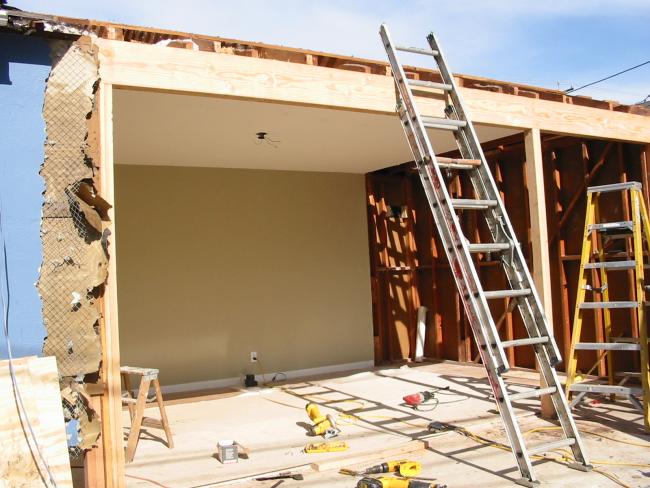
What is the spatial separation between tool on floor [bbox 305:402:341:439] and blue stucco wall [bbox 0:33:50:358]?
8.68ft

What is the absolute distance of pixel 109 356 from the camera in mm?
3449

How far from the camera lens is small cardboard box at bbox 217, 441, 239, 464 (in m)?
4.57

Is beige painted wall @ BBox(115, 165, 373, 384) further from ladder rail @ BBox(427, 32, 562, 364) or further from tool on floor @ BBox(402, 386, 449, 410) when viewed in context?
ladder rail @ BBox(427, 32, 562, 364)

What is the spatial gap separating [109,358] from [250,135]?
3.41 m

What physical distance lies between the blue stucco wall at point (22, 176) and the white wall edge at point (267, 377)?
14.6ft

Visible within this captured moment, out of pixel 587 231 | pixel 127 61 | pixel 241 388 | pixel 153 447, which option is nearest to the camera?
pixel 127 61

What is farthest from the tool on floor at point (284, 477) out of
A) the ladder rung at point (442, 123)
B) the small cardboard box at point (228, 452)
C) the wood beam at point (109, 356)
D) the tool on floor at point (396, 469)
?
the ladder rung at point (442, 123)

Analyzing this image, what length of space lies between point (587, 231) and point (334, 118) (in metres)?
2.56

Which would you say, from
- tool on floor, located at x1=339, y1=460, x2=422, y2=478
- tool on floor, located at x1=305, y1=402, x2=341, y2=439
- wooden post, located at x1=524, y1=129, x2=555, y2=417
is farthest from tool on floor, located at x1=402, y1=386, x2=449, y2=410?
tool on floor, located at x1=339, y1=460, x2=422, y2=478

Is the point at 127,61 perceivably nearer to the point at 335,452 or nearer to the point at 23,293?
the point at 23,293

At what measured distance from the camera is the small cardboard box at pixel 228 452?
457 centimetres

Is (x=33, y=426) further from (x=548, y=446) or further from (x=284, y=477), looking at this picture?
(x=548, y=446)

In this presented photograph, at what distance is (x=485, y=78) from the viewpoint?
5719mm

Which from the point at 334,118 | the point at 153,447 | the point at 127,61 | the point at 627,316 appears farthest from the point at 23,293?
the point at 627,316
